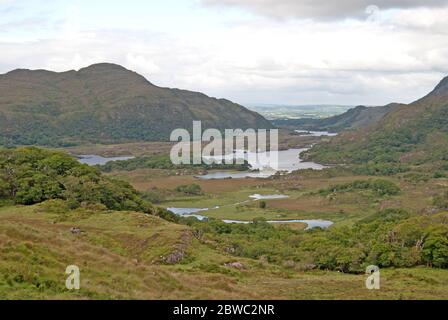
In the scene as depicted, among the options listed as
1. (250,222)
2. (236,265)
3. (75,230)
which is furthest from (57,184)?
(250,222)

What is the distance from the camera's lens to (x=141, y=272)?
36.1 m

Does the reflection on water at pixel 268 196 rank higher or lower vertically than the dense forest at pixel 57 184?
lower

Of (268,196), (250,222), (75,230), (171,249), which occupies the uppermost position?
(75,230)

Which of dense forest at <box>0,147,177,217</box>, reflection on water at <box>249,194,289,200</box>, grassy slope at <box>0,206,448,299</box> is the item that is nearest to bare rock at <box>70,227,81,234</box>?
grassy slope at <box>0,206,448,299</box>

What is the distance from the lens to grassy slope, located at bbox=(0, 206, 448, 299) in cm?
3073

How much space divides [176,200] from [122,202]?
81.2 m

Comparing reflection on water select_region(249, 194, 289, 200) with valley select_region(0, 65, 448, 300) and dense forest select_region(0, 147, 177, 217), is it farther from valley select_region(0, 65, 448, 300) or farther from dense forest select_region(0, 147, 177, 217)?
dense forest select_region(0, 147, 177, 217)

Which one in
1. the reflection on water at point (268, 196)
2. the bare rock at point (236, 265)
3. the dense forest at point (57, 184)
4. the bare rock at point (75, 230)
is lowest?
the reflection on water at point (268, 196)

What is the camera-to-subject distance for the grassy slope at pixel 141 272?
101ft

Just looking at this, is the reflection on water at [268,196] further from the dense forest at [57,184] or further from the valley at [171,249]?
the dense forest at [57,184]

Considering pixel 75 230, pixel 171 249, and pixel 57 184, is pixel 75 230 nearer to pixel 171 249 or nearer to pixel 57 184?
pixel 171 249

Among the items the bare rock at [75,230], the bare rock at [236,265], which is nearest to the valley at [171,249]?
the bare rock at [236,265]

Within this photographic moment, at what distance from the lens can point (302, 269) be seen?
65688 millimetres

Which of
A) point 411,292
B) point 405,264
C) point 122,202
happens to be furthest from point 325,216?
point 411,292
